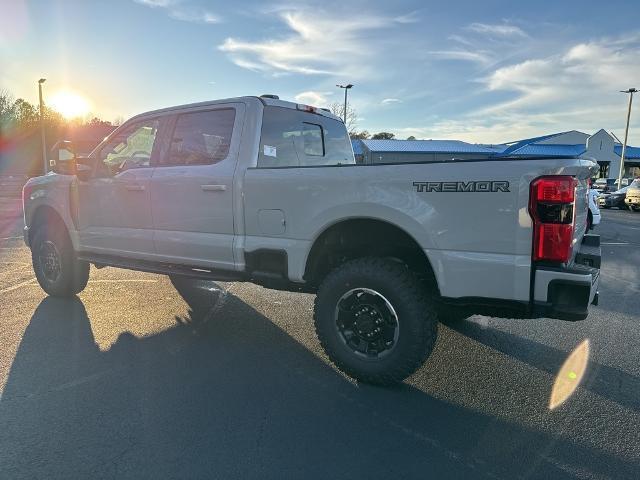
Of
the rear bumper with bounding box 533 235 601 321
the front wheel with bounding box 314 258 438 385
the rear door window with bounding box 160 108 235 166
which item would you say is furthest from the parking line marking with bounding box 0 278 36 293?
the rear bumper with bounding box 533 235 601 321

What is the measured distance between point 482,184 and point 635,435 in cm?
176

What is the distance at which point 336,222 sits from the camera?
3600 millimetres

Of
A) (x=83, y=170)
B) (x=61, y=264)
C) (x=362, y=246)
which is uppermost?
(x=83, y=170)

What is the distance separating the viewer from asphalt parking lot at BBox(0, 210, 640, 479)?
103 inches

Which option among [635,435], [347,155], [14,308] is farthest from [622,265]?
[14,308]

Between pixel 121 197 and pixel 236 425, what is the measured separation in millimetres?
2941

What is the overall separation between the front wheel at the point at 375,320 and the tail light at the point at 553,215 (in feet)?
2.94

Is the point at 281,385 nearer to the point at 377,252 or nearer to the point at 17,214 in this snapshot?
the point at 377,252

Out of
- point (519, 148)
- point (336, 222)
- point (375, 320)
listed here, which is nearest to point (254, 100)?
point (336, 222)

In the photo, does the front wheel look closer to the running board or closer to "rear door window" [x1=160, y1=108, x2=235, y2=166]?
the running board

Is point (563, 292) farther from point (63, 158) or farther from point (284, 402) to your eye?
point (63, 158)

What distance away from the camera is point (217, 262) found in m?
4.28

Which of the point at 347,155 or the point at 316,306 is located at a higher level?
the point at 347,155

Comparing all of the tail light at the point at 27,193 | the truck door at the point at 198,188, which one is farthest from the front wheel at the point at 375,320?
the tail light at the point at 27,193
